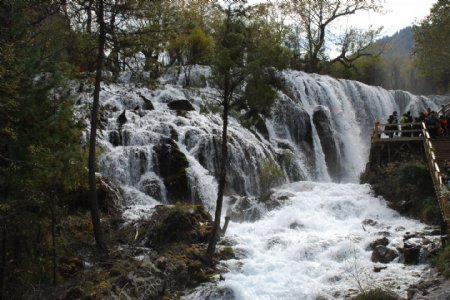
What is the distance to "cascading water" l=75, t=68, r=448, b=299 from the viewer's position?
13.2m

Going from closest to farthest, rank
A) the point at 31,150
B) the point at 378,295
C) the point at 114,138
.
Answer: the point at 31,150 → the point at 378,295 → the point at 114,138

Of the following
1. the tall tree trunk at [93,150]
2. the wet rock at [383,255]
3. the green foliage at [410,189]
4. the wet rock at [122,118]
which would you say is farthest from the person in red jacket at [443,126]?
the tall tree trunk at [93,150]

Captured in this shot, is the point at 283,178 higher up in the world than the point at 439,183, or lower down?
lower down

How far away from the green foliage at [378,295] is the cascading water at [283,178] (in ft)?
3.52

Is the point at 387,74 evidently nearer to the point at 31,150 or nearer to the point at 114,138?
the point at 114,138

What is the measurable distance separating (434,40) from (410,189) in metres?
22.3

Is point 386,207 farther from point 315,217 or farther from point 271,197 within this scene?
point 271,197

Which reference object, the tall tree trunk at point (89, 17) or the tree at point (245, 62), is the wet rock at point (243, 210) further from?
the tall tree trunk at point (89, 17)

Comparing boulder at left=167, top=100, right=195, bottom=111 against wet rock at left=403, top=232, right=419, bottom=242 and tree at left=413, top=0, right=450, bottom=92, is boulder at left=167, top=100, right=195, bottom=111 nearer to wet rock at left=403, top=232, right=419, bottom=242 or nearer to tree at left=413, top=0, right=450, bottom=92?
wet rock at left=403, top=232, right=419, bottom=242

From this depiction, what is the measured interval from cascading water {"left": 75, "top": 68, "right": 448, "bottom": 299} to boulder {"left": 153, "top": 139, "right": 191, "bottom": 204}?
4 centimetres

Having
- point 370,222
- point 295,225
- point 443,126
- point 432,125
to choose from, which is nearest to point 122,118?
point 295,225

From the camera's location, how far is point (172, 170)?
1986 centimetres

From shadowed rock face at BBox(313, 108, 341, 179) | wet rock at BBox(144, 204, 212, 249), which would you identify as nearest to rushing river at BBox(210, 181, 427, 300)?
wet rock at BBox(144, 204, 212, 249)

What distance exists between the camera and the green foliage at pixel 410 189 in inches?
690
